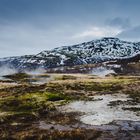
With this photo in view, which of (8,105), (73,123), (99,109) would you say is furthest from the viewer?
(8,105)

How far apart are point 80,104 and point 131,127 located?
19045 mm

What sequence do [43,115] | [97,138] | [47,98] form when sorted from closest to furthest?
[97,138], [43,115], [47,98]

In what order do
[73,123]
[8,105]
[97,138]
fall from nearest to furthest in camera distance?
[97,138] < [73,123] < [8,105]

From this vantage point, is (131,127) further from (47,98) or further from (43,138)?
(47,98)

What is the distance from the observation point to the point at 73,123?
3716 cm

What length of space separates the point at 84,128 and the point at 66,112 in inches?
425

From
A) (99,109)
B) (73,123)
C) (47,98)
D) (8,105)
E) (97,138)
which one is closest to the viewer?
(97,138)

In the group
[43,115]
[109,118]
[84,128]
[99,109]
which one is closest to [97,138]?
[84,128]

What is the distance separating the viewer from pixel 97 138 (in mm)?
30266

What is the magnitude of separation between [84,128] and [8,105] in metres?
19.2

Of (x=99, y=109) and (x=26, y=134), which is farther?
(x=99, y=109)

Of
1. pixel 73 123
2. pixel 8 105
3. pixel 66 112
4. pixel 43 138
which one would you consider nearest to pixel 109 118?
pixel 73 123

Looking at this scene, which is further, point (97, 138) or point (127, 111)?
point (127, 111)

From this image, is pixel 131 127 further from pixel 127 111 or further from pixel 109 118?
pixel 127 111
